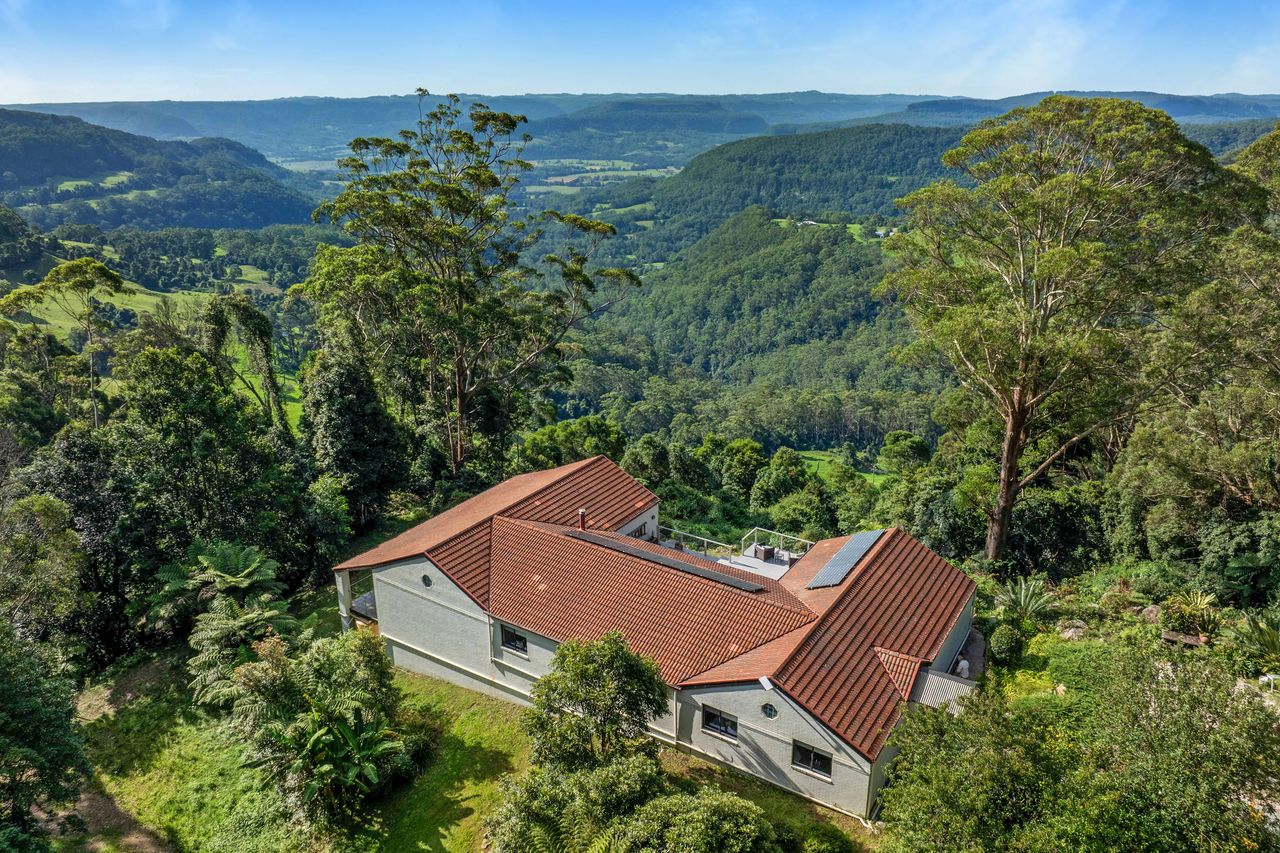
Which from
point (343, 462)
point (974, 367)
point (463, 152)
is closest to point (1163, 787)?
point (974, 367)

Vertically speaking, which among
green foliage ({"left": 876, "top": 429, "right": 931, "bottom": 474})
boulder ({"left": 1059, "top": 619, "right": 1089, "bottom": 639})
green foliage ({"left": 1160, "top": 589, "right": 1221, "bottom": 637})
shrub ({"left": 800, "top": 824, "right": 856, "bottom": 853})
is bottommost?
green foliage ({"left": 876, "top": 429, "right": 931, "bottom": 474})

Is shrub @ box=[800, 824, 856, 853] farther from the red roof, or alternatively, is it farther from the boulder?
the boulder

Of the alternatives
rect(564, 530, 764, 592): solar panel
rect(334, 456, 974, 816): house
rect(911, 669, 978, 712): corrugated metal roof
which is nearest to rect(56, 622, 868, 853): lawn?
rect(334, 456, 974, 816): house

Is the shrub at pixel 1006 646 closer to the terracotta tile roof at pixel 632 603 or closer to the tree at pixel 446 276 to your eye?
the terracotta tile roof at pixel 632 603

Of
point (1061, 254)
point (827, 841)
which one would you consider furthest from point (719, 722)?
point (1061, 254)

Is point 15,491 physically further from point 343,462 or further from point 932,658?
point 932,658

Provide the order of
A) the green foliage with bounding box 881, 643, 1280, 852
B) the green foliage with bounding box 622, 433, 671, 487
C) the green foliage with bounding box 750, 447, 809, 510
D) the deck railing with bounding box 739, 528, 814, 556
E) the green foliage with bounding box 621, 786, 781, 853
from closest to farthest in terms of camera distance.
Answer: the green foliage with bounding box 881, 643, 1280, 852 → the green foliage with bounding box 621, 786, 781, 853 → the deck railing with bounding box 739, 528, 814, 556 → the green foliage with bounding box 622, 433, 671, 487 → the green foliage with bounding box 750, 447, 809, 510

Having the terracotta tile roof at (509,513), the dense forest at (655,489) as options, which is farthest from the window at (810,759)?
the terracotta tile roof at (509,513)
